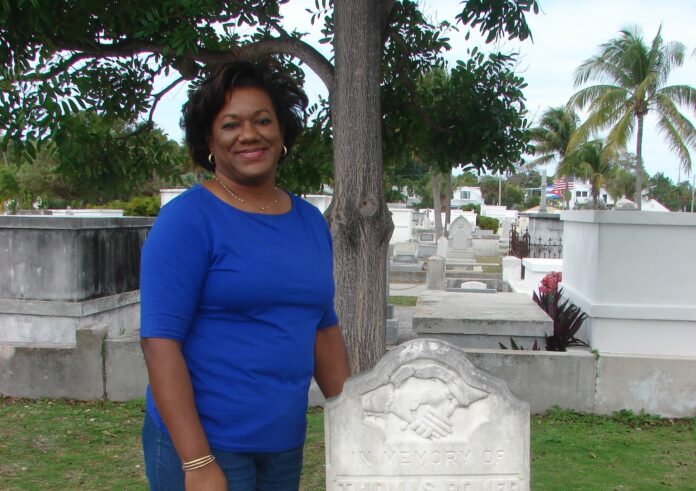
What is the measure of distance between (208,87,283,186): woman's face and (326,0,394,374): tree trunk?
2.58 meters

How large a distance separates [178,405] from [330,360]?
0.62 m

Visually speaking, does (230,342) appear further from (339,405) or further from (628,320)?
(628,320)

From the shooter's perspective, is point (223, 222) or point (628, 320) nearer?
point (223, 222)

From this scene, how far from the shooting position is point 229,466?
188cm

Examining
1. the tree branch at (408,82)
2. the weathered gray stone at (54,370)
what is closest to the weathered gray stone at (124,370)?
the weathered gray stone at (54,370)

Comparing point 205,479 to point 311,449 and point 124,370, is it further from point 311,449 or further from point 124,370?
point 124,370

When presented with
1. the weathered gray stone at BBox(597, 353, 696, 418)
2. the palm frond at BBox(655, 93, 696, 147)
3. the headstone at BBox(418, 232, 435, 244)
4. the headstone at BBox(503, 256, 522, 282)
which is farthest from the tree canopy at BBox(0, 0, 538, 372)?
the palm frond at BBox(655, 93, 696, 147)

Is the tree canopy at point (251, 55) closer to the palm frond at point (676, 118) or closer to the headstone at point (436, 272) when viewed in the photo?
the headstone at point (436, 272)

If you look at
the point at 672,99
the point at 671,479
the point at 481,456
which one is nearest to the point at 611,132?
the point at 672,99

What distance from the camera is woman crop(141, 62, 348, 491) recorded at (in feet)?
5.80

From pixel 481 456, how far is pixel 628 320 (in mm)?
4155

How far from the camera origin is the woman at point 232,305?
1767 millimetres

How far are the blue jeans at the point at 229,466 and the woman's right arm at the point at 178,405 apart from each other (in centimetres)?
7

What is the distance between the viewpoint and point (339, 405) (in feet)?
7.63
